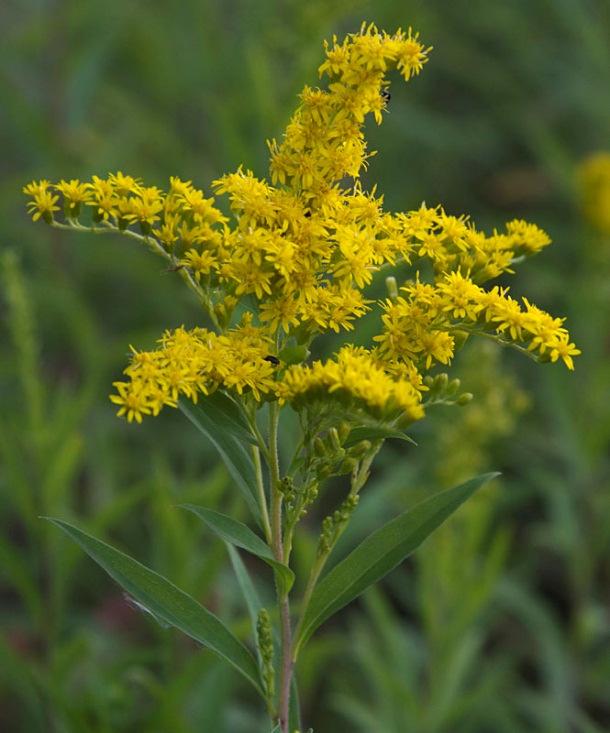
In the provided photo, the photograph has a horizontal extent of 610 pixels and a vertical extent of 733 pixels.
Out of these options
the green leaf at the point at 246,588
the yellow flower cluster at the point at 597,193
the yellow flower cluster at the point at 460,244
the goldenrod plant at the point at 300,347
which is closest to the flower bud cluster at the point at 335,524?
the goldenrod plant at the point at 300,347

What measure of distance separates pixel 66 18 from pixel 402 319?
12.2ft

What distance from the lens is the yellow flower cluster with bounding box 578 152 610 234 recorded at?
175 inches

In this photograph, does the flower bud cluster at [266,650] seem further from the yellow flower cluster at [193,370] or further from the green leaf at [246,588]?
the yellow flower cluster at [193,370]

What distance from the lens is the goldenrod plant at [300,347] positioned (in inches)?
67.3

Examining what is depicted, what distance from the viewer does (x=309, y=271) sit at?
1.79 meters

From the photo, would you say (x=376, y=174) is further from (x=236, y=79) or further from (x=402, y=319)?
(x=402, y=319)

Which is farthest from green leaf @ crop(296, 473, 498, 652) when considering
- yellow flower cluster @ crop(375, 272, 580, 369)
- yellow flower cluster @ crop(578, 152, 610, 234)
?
yellow flower cluster @ crop(578, 152, 610, 234)

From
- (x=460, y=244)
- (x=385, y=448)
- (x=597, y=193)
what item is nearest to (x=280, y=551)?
(x=460, y=244)

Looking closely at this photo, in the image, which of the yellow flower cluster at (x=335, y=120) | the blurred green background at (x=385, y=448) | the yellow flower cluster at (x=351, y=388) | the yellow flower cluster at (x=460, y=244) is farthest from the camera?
the blurred green background at (x=385, y=448)

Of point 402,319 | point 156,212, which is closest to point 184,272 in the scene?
point 156,212

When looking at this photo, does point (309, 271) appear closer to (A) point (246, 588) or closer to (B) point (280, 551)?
(B) point (280, 551)

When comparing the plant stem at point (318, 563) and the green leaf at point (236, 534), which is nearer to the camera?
the green leaf at point (236, 534)

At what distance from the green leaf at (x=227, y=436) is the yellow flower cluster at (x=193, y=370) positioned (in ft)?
0.18

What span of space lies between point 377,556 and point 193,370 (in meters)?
0.48
